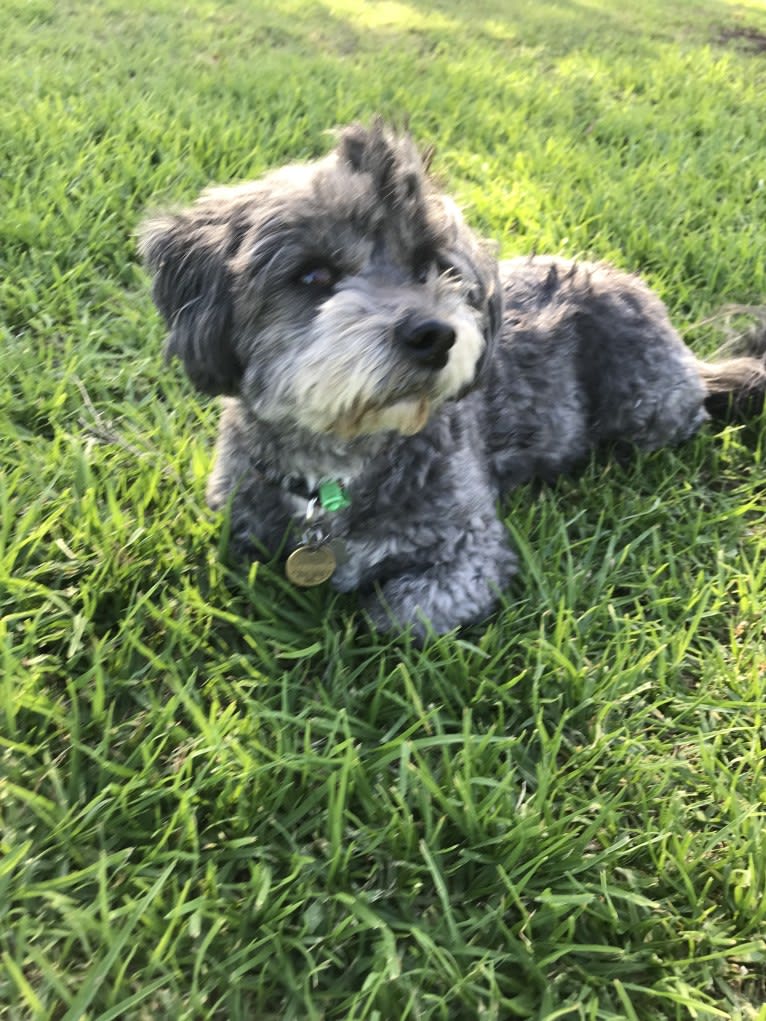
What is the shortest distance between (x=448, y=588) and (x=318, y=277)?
108 centimetres

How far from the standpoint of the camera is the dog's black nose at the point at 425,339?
2076 mm

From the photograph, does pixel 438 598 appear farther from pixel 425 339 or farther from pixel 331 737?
pixel 425 339

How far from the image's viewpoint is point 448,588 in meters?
2.63

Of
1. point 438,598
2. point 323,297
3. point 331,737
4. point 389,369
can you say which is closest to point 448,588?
point 438,598

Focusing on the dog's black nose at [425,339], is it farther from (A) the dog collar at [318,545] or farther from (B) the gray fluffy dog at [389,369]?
(A) the dog collar at [318,545]

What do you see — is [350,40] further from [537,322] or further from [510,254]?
[537,322]

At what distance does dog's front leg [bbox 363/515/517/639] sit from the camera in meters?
2.60

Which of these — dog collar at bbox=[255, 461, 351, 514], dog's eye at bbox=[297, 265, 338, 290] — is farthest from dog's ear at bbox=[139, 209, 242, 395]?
dog collar at bbox=[255, 461, 351, 514]

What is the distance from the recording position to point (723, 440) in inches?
138

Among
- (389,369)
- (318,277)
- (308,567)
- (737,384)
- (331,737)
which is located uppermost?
(318,277)

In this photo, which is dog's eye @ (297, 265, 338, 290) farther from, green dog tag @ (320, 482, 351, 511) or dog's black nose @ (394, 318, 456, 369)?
green dog tag @ (320, 482, 351, 511)

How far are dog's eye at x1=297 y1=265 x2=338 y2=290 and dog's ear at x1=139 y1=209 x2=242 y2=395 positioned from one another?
209 mm

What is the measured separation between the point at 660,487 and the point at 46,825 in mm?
2519

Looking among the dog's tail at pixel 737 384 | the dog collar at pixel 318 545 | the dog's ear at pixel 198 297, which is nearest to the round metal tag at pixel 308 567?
the dog collar at pixel 318 545
